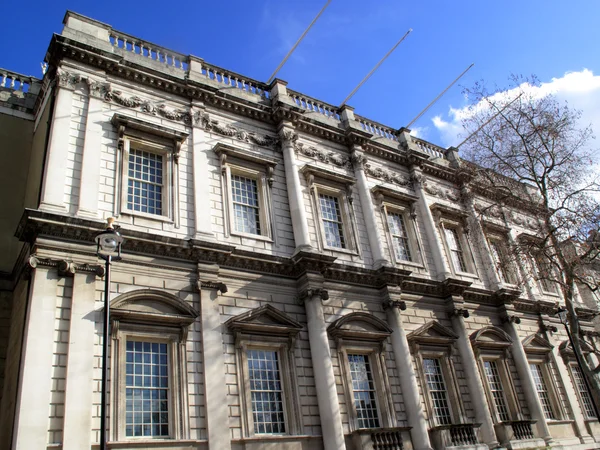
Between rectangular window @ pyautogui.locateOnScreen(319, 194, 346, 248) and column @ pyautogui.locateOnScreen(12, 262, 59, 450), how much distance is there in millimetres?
9438

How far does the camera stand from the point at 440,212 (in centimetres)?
2292

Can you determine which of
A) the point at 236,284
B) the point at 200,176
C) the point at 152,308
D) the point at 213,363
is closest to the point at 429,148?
the point at 200,176

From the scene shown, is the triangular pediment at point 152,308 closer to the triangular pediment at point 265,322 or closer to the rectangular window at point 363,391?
the triangular pediment at point 265,322

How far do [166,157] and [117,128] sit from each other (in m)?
1.62

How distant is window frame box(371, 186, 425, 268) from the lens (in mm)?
20375

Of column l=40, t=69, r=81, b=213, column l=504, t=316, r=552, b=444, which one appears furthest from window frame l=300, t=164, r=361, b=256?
column l=504, t=316, r=552, b=444

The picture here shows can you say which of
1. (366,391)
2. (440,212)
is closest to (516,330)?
(440,212)

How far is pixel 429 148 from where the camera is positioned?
2547 cm

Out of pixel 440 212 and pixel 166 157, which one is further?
pixel 440 212

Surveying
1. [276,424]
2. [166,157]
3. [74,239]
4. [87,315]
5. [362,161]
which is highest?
[362,161]

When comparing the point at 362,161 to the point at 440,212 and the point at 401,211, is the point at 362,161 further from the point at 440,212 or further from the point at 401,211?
the point at 440,212

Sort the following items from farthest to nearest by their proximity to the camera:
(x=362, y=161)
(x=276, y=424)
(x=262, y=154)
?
(x=362, y=161) < (x=262, y=154) < (x=276, y=424)

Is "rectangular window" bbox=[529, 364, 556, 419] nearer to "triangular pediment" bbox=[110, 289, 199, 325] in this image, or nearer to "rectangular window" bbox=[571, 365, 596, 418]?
"rectangular window" bbox=[571, 365, 596, 418]

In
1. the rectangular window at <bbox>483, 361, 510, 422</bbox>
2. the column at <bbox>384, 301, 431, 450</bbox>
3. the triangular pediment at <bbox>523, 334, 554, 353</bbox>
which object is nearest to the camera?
the column at <bbox>384, 301, 431, 450</bbox>
